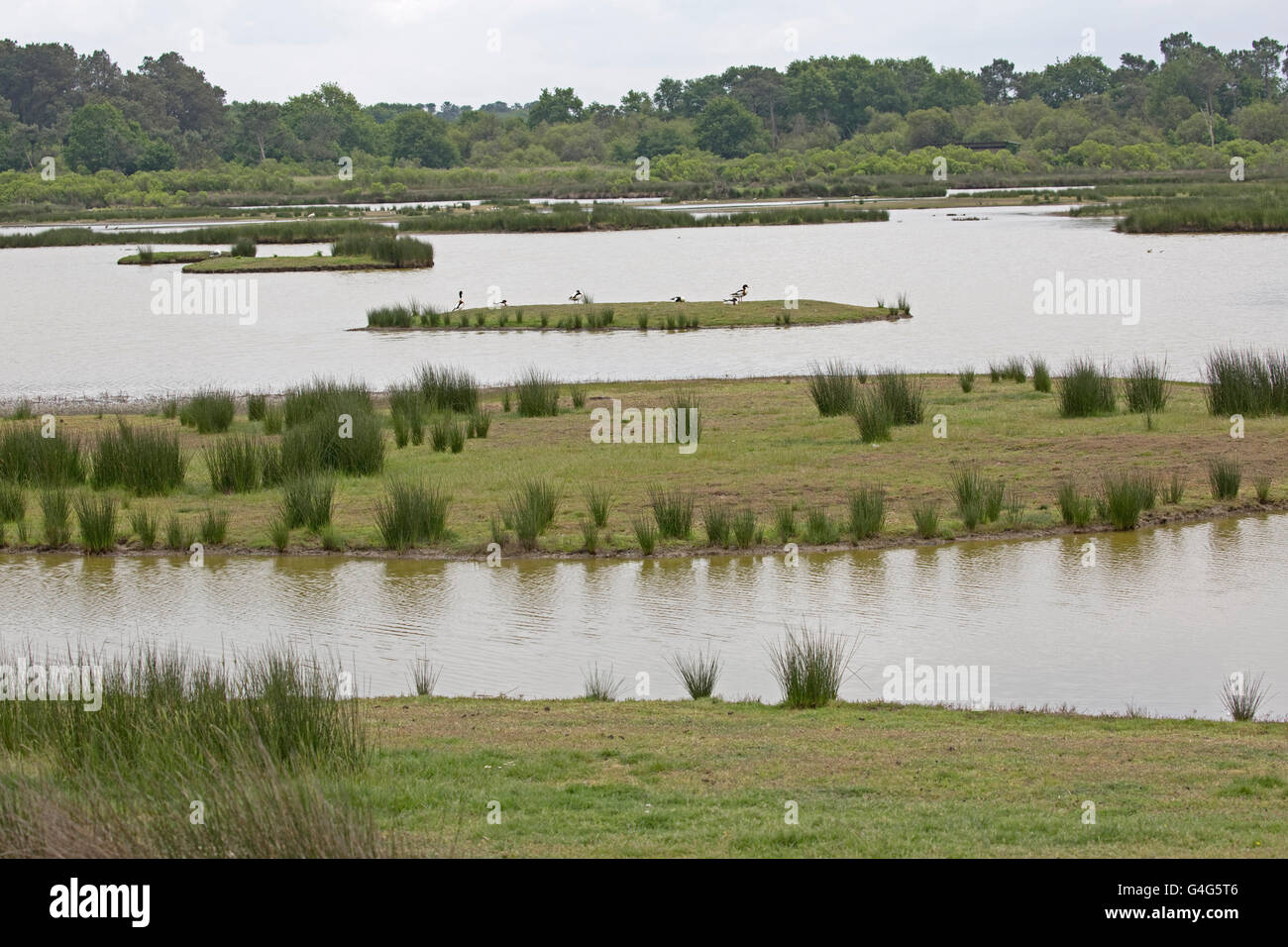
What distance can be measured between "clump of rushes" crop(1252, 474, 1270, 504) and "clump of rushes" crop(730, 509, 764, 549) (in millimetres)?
5396

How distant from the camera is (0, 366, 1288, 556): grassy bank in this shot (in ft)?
49.5

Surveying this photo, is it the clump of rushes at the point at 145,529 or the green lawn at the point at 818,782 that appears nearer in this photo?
the green lawn at the point at 818,782

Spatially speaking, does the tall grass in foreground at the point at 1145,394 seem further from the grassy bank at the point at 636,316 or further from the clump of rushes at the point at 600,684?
the grassy bank at the point at 636,316

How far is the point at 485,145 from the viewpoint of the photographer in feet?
476

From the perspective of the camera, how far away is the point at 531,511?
1518cm

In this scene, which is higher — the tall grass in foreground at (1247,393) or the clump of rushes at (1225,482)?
the tall grass in foreground at (1247,393)

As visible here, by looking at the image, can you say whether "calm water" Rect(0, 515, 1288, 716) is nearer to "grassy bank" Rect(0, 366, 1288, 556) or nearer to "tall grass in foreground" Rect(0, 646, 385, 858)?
"grassy bank" Rect(0, 366, 1288, 556)

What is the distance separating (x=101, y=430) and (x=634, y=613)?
11355mm

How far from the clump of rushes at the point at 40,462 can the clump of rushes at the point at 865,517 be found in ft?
31.2

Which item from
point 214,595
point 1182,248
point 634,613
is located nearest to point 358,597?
point 214,595

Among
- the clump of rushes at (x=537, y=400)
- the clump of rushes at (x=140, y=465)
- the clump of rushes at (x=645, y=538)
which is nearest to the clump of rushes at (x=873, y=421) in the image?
the clump of rushes at (x=537, y=400)

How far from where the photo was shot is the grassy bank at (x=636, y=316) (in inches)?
1347

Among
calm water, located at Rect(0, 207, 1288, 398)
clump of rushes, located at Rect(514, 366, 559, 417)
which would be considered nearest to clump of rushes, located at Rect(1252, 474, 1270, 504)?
calm water, located at Rect(0, 207, 1288, 398)

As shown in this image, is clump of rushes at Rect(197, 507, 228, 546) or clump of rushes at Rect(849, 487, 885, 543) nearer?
clump of rushes at Rect(849, 487, 885, 543)
